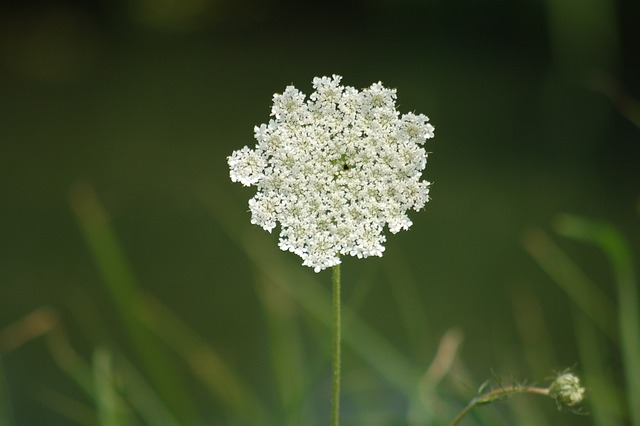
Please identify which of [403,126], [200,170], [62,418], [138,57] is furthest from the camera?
[138,57]

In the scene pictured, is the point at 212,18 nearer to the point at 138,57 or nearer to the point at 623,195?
the point at 138,57

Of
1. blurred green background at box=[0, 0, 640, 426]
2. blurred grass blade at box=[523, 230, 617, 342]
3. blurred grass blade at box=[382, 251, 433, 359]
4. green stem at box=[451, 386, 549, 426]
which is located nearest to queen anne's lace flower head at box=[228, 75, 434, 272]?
green stem at box=[451, 386, 549, 426]

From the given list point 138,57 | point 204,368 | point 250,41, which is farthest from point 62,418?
point 250,41

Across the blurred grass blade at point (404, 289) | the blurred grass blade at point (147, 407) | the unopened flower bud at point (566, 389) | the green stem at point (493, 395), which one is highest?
the blurred grass blade at point (404, 289)

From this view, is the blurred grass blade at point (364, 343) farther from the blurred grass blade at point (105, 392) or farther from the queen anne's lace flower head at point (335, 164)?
the queen anne's lace flower head at point (335, 164)

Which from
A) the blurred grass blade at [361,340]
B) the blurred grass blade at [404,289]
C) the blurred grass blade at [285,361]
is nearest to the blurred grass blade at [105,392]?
the blurred grass blade at [285,361]

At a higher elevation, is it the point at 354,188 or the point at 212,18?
the point at 212,18
